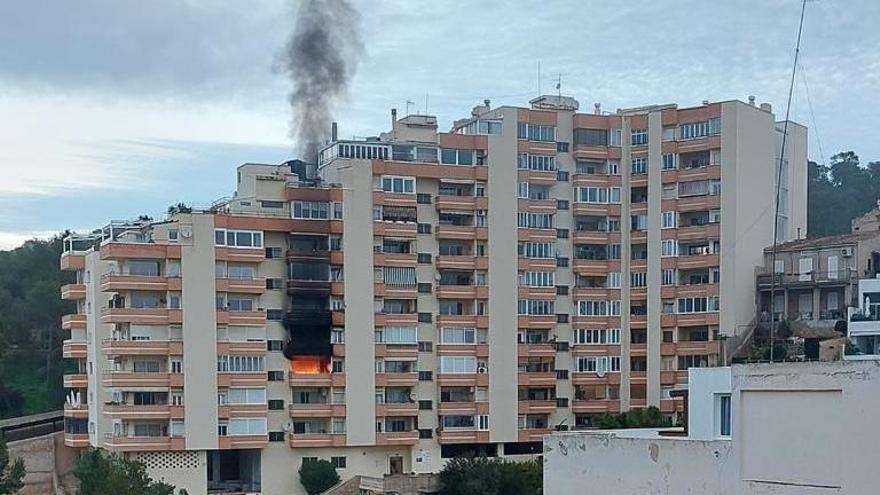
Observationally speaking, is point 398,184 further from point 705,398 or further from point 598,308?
point 705,398

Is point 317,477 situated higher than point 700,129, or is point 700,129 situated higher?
point 700,129

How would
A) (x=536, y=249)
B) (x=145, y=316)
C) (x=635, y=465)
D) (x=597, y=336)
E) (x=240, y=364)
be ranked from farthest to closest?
(x=597, y=336), (x=536, y=249), (x=240, y=364), (x=145, y=316), (x=635, y=465)

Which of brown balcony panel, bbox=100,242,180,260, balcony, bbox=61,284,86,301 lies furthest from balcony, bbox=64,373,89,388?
brown balcony panel, bbox=100,242,180,260

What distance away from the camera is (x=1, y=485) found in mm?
34875

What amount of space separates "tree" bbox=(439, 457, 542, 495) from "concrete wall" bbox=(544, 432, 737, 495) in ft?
70.3

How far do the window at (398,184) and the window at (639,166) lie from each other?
1138 cm

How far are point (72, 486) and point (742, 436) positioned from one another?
3646cm

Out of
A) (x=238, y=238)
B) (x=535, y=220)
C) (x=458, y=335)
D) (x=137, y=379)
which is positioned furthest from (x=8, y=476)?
(x=535, y=220)

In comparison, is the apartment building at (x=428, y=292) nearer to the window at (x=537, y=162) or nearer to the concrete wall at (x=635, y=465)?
the window at (x=537, y=162)

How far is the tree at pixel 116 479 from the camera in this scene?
31469 mm

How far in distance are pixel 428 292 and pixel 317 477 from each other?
928 centimetres

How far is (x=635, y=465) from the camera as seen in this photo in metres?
16.5

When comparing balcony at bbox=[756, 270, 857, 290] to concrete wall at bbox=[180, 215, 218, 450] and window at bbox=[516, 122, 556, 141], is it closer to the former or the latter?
window at bbox=[516, 122, 556, 141]

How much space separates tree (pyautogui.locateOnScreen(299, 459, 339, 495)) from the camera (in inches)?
1623
